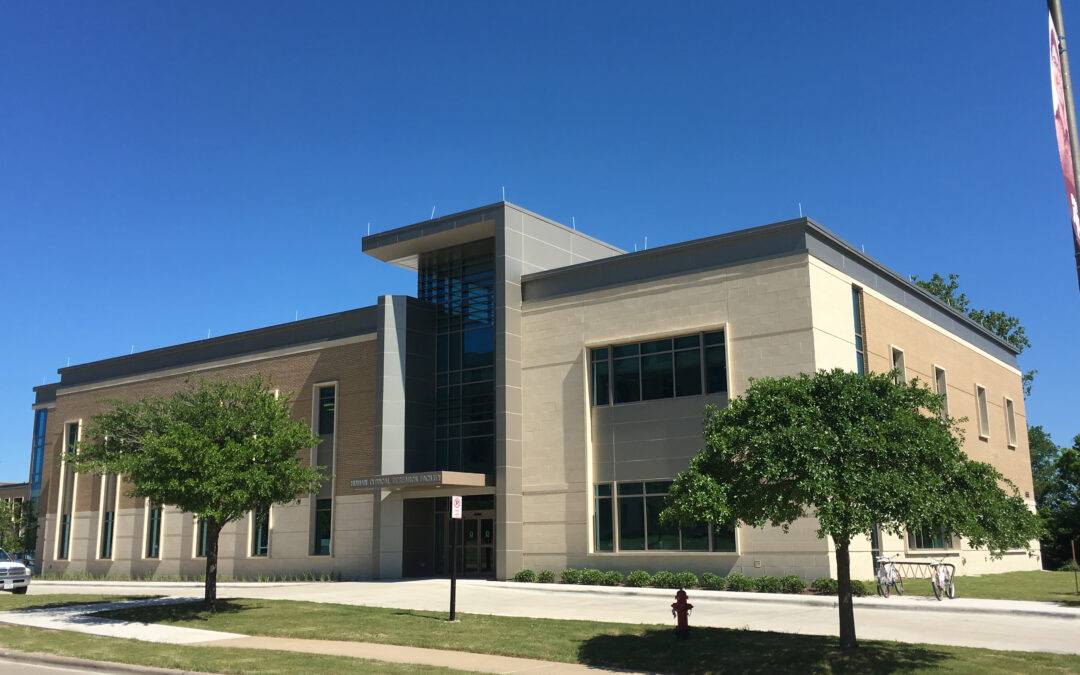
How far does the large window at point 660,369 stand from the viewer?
30750 millimetres

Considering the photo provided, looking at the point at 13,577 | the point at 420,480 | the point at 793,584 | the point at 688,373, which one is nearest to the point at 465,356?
the point at 420,480

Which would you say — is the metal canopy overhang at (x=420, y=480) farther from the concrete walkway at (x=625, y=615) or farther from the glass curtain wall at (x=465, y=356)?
the concrete walkway at (x=625, y=615)

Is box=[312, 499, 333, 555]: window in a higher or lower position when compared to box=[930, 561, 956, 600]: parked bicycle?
higher

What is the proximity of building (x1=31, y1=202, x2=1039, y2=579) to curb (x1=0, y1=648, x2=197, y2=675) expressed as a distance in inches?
389

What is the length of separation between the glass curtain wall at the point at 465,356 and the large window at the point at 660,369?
595 centimetres

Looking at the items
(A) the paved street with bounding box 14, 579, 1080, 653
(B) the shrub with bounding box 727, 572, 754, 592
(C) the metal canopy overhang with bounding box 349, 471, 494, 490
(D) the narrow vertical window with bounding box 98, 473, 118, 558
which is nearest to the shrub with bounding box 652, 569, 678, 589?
(A) the paved street with bounding box 14, 579, 1080, 653

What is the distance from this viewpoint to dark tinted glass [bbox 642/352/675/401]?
31656mm

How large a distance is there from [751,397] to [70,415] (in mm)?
47863

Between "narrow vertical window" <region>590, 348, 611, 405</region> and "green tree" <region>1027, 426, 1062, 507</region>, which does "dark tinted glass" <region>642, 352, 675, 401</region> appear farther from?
"green tree" <region>1027, 426, 1062, 507</region>

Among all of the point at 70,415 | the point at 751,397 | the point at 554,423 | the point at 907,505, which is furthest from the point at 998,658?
the point at 70,415

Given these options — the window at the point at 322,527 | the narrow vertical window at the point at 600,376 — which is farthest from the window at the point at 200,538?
the narrow vertical window at the point at 600,376

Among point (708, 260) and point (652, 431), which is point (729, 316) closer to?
point (708, 260)

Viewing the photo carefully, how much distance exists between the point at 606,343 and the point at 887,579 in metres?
12.5

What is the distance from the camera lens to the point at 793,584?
27094 mm
